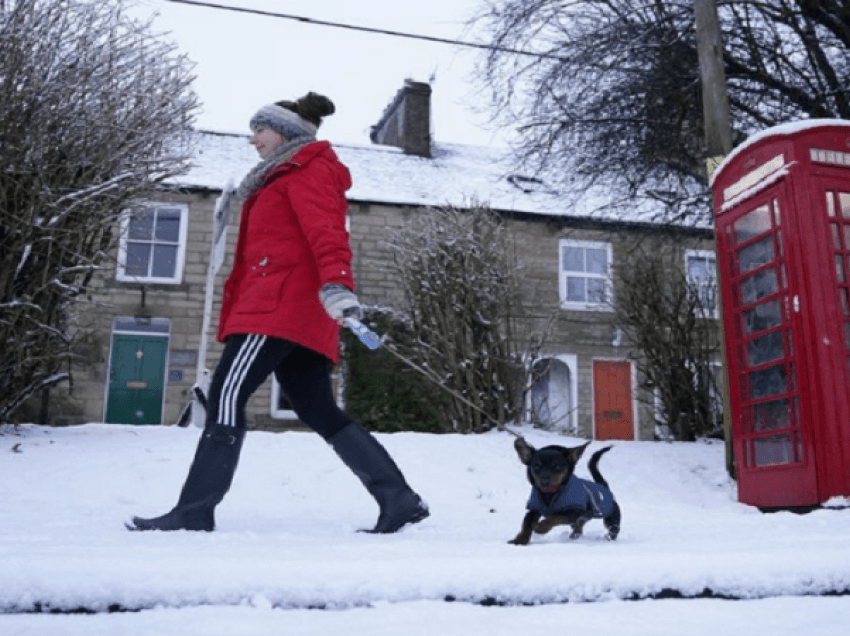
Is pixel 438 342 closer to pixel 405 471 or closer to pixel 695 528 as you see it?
pixel 405 471

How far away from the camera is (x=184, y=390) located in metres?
14.4

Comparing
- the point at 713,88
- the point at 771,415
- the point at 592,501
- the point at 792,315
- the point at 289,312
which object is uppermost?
the point at 713,88

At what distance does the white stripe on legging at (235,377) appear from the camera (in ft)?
10.7

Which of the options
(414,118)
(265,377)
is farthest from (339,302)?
(414,118)

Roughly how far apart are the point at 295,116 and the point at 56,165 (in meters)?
3.73

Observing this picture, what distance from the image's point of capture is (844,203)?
5.50 meters

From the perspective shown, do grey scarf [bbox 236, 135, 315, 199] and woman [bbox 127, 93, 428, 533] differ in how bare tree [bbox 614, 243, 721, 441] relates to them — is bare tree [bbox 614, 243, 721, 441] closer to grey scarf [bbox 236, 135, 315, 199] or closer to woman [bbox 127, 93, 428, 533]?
woman [bbox 127, 93, 428, 533]

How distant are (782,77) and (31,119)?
24.3 feet

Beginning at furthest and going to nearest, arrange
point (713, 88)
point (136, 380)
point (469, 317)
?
point (136, 380) < point (469, 317) < point (713, 88)

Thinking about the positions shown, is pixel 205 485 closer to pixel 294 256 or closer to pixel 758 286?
pixel 294 256

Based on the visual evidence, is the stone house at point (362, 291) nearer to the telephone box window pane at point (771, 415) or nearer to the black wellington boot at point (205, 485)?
the telephone box window pane at point (771, 415)

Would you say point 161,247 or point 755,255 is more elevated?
point 161,247

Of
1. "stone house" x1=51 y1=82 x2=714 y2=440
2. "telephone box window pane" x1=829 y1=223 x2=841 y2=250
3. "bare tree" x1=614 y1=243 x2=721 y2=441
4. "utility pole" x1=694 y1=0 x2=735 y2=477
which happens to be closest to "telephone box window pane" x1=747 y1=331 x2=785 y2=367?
"telephone box window pane" x1=829 y1=223 x2=841 y2=250

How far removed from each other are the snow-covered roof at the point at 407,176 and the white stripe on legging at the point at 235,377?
38.7 feet
